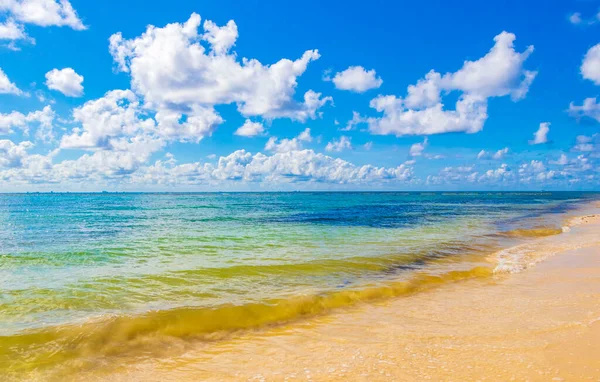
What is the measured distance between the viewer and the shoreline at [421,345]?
19.5 ft

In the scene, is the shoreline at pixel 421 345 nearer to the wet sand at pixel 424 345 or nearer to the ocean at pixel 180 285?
the wet sand at pixel 424 345

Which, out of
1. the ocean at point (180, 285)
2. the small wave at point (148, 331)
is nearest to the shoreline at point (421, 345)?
the small wave at point (148, 331)

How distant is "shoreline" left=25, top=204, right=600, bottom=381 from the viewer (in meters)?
5.94

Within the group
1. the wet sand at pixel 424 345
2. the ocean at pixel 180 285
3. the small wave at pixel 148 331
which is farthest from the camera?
the ocean at pixel 180 285

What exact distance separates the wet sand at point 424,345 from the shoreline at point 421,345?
17mm

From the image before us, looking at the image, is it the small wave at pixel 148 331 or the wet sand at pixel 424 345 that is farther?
the small wave at pixel 148 331

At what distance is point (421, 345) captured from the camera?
701 cm

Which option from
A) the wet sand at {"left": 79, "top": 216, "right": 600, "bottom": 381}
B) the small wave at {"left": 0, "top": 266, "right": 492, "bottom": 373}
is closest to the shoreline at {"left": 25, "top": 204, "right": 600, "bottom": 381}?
the wet sand at {"left": 79, "top": 216, "right": 600, "bottom": 381}

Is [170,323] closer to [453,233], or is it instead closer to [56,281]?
[56,281]

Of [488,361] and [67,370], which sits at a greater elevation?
[488,361]

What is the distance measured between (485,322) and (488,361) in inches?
88.2

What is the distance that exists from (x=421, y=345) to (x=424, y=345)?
55mm

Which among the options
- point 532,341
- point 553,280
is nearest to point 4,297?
point 532,341

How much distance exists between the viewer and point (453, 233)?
27453mm
